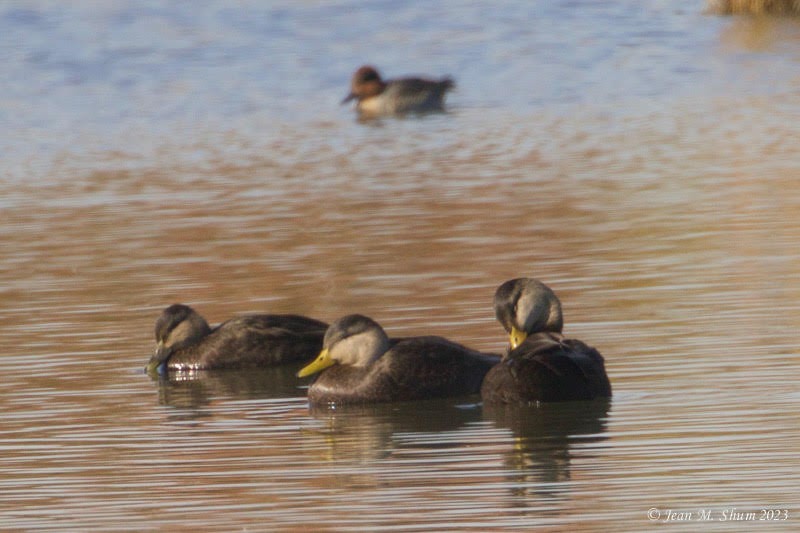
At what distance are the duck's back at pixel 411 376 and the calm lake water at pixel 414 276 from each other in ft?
0.40

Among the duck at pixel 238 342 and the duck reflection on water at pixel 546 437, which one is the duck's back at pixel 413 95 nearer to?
the duck at pixel 238 342

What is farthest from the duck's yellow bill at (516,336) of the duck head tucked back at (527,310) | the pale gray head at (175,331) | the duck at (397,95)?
the duck at (397,95)

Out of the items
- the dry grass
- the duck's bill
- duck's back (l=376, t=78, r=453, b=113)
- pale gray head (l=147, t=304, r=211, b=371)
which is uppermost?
pale gray head (l=147, t=304, r=211, b=371)

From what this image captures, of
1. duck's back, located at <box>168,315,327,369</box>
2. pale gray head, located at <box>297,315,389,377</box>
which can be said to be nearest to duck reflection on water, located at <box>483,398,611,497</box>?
pale gray head, located at <box>297,315,389,377</box>

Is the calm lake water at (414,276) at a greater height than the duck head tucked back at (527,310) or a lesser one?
lesser

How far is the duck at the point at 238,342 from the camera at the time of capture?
12062mm

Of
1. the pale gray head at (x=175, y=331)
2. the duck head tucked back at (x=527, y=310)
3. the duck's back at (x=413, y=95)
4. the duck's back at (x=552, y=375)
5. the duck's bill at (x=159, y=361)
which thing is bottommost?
the duck's back at (x=413, y=95)

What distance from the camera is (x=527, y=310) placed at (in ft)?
35.1

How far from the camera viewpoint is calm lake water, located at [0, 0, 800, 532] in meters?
8.30

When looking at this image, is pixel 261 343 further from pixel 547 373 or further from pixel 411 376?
pixel 547 373

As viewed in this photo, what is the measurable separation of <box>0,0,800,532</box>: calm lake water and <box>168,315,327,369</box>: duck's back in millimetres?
226

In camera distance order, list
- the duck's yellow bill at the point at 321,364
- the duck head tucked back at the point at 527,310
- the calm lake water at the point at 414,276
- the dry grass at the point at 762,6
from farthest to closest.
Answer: the dry grass at the point at 762,6 → the duck's yellow bill at the point at 321,364 → the duck head tucked back at the point at 527,310 → the calm lake water at the point at 414,276

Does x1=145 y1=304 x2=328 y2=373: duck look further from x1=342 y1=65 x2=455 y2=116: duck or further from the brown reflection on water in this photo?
x1=342 y1=65 x2=455 y2=116: duck

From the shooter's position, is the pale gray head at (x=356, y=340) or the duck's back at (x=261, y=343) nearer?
the pale gray head at (x=356, y=340)
